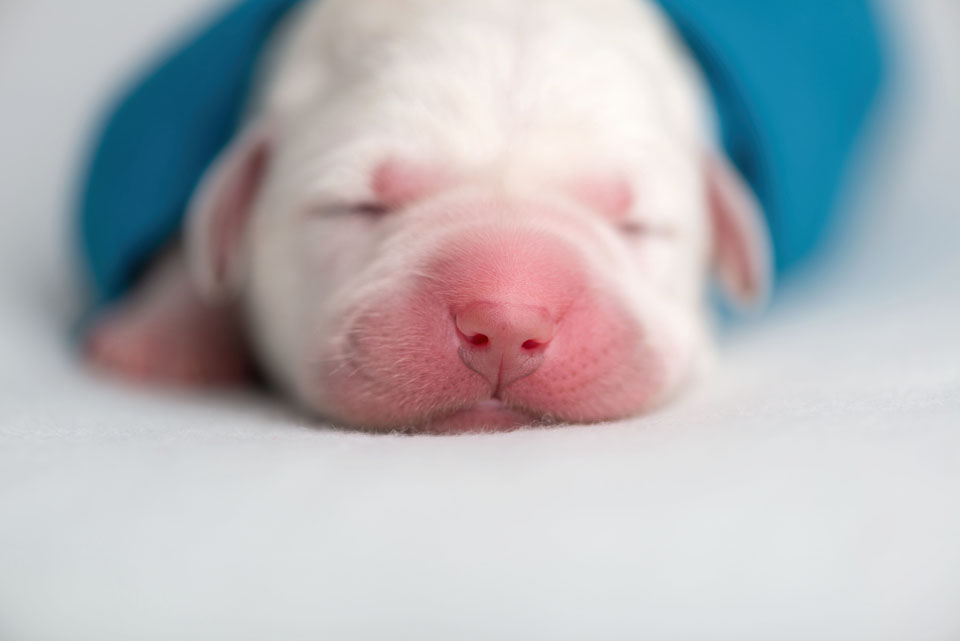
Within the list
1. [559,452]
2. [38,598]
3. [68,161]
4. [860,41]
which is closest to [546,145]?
[559,452]

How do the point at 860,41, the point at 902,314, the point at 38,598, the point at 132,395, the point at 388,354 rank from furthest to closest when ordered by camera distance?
1. the point at 860,41
2. the point at 902,314
3. the point at 132,395
4. the point at 388,354
5. the point at 38,598

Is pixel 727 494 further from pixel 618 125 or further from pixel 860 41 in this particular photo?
pixel 860 41

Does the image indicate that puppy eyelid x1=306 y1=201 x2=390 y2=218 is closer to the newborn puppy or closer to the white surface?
the newborn puppy

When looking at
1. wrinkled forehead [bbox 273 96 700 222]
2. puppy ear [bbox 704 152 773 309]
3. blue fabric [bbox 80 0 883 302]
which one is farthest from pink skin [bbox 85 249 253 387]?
puppy ear [bbox 704 152 773 309]

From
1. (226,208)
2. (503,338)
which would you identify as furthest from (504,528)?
(226,208)

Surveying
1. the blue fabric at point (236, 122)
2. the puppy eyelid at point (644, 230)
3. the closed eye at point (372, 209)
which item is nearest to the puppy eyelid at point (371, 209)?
the closed eye at point (372, 209)

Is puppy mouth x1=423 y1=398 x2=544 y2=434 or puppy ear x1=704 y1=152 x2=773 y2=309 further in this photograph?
puppy ear x1=704 y1=152 x2=773 y2=309

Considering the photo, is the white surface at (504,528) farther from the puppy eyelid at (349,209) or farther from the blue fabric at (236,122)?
the blue fabric at (236,122)
